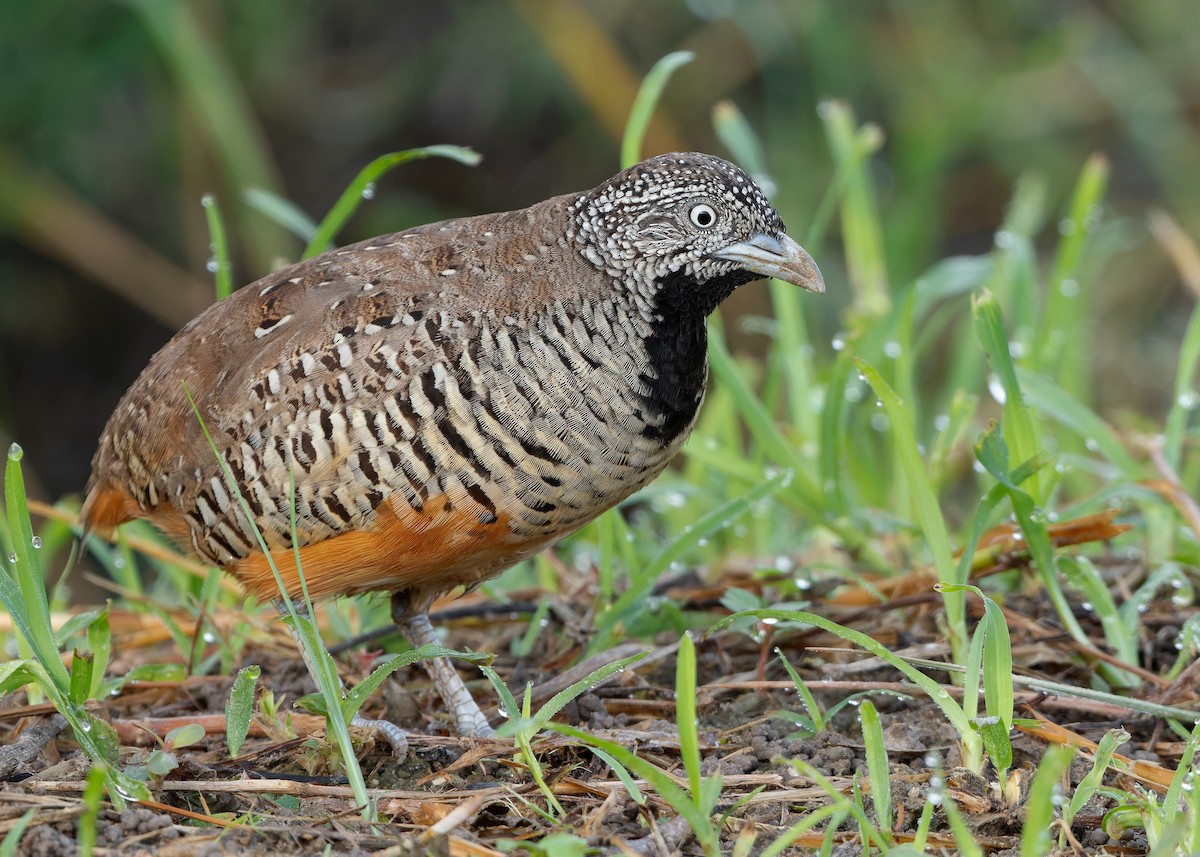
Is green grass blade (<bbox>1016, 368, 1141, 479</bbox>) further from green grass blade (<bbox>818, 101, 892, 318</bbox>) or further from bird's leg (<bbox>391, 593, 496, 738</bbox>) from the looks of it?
bird's leg (<bbox>391, 593, 496, 738</bbox>)

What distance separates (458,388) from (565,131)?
5.36 meters

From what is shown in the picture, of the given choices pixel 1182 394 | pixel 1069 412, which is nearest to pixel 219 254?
pixel 1069 412

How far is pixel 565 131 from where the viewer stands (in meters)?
8.26

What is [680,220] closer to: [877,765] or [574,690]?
[574,690]

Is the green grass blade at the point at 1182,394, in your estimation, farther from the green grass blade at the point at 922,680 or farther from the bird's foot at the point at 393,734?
the bird's foot at the point at 393,734

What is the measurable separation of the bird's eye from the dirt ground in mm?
1092

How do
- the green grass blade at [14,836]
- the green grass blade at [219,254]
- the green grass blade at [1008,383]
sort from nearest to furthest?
1. the green grass blade at [14,836]
2. the green grass blade at [1008,383]
3. the green grass blade at [219,254]

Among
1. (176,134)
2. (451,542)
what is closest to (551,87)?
(176,134)

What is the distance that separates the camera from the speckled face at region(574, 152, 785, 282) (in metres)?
3.33

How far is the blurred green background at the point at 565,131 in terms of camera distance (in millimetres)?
7480

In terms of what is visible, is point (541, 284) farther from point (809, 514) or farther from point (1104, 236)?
point (1104, 236)

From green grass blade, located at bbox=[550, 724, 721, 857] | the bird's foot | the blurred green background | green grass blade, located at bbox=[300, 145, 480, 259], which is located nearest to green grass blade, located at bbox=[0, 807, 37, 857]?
the bird's foot

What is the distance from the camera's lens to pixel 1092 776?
276cm

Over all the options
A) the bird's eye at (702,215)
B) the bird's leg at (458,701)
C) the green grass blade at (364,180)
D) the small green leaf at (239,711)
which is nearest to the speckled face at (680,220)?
the bird's eye at (702,215)
